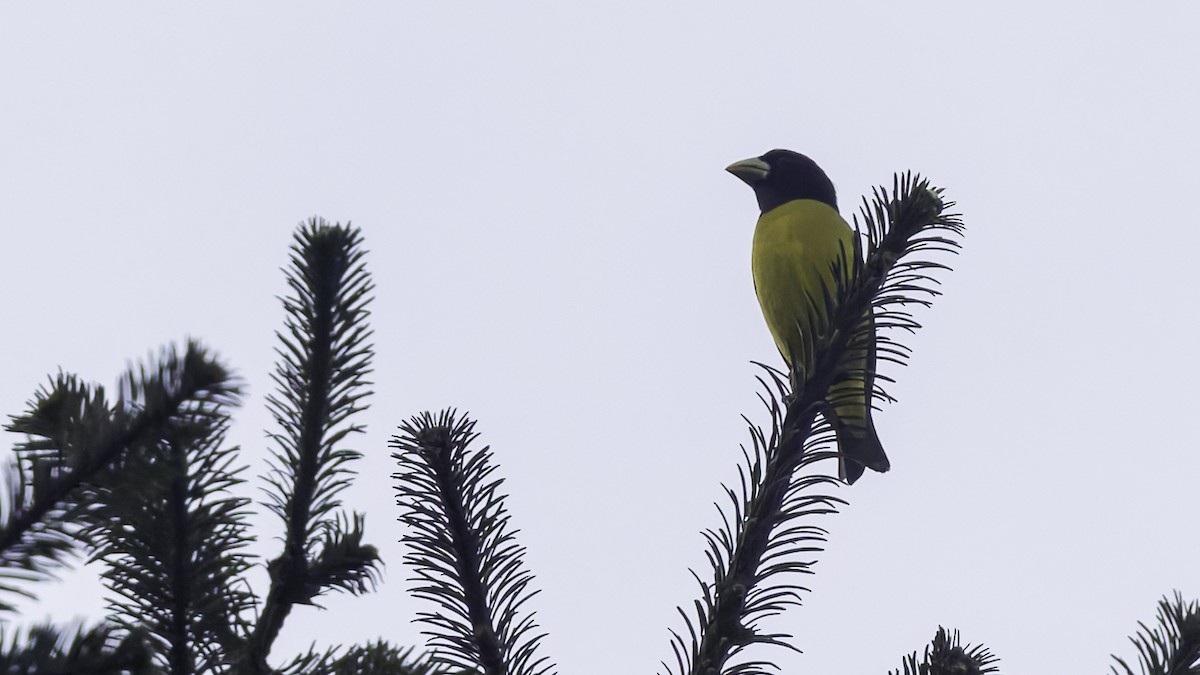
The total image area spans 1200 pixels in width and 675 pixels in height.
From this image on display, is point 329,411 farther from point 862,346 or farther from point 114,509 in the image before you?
point 862,346

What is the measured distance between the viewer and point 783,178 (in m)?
8.66

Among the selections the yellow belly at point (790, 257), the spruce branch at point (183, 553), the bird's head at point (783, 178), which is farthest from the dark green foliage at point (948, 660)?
the bird's head at point (783, 178)

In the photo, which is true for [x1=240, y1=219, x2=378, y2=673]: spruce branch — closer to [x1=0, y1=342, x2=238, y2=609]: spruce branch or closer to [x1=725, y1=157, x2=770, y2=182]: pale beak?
[x1=0, y1=342, x2=238, y2=609]: spruce branch

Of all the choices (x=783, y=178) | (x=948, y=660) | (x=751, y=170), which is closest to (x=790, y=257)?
(x=783, y=178)

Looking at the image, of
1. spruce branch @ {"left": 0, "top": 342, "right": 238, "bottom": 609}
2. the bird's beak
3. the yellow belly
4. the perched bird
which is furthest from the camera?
the bird's beak

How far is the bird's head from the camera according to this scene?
8508 mm

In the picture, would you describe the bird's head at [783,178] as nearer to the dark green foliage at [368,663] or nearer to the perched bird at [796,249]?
the perched bird at [796,249]

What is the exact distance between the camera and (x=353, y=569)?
178 centimetres

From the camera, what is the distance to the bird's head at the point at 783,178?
8.51m

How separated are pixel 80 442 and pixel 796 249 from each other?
5468 mm

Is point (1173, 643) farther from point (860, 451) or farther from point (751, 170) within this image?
point (751, 170)

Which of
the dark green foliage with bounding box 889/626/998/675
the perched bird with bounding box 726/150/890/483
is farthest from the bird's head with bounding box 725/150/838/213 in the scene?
the dark green foliage with bounding box 889/626/998/675

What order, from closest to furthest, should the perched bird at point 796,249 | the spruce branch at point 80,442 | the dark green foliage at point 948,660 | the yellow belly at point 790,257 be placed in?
the spruce branch at point 80,442 → the dark green foliage at point 948,660 → the perched bird at point 796,249 → the yellow belly at point 790,257

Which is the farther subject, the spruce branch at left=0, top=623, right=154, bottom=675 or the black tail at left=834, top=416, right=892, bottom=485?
the black tail at left=834, top=416, right=892, bottom=485
